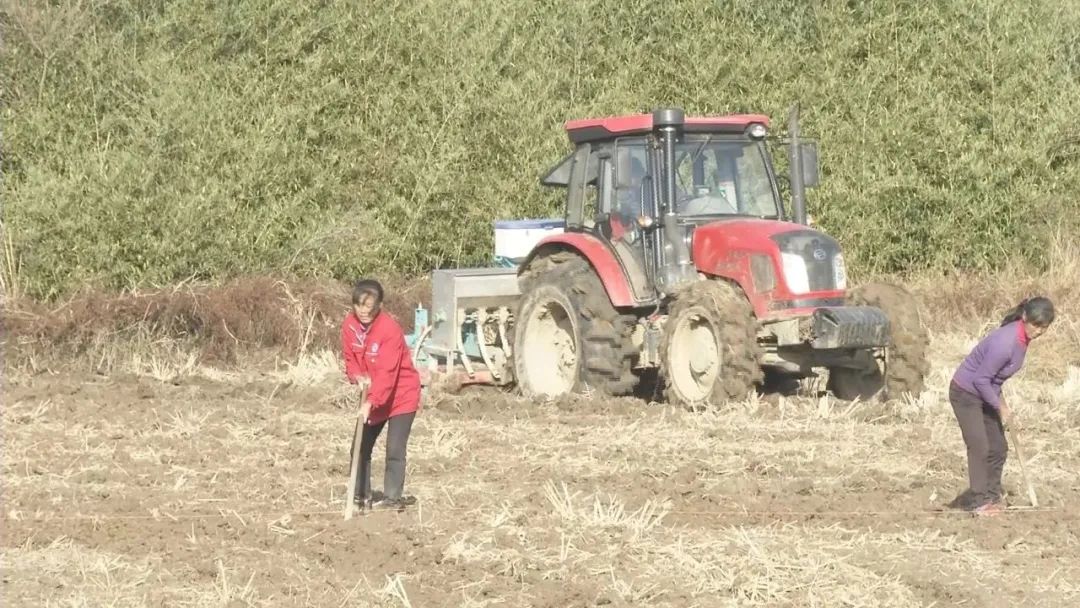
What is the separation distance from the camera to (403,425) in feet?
29.3

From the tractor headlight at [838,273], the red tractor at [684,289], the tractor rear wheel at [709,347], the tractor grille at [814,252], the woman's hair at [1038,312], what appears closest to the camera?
the woman's hair at [1038,312]

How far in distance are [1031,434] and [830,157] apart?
8001mm

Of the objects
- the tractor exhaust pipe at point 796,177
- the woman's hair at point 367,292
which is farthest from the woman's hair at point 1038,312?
the tractor exhaust pipe at point 796,177

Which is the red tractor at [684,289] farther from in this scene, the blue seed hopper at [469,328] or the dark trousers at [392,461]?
the dark trousers at [392,461]

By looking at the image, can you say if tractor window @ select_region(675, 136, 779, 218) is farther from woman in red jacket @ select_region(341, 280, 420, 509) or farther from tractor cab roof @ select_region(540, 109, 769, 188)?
woman in red jacket @ select_region(341, 280, 420, 509)

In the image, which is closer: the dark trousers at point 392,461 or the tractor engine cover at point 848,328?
the dark trousers at point 392,461

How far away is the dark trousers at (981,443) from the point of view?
8.66 m

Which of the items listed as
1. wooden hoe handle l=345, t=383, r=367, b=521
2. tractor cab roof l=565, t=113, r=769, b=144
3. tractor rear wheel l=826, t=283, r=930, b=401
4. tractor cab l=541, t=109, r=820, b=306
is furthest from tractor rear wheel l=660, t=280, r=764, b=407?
wooden hoe handle l=345, t=383, r=367, b=521

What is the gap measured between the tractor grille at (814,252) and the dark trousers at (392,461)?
13.5ft

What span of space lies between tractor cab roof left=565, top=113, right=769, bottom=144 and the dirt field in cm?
214

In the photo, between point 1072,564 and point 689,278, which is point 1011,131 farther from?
point 1072,564

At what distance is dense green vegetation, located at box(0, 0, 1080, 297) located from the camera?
53.2 ft

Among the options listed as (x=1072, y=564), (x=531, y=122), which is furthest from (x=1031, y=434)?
(x=531, y=122)

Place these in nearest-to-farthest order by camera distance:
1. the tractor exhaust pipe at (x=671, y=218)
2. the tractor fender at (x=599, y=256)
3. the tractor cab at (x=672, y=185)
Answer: the tractor exhaust pipe at (x=671, y=218), the tractor cab at (x=672, y=185), the tractor fender at (x=599, y=256)
